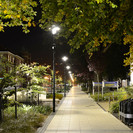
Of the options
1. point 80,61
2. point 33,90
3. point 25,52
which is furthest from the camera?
point 25,52

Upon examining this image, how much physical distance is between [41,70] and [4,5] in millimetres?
9265

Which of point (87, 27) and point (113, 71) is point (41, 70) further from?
point (113, 71)

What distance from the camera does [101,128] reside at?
33.7ft

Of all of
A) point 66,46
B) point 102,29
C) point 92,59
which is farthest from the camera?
point 66,46

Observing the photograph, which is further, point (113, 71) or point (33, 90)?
point (113, 71)

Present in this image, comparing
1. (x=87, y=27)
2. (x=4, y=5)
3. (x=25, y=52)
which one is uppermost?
(x=25, y=52)

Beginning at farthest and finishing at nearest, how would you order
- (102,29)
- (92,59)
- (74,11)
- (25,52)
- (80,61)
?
(25,52) → (80,61) → (92,59) → (102,29) → (74,11)

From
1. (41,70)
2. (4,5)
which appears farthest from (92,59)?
(4,5)

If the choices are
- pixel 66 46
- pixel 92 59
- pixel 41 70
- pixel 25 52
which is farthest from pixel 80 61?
pixel 25 52

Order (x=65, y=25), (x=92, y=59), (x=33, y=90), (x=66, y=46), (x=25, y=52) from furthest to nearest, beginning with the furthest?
(x=25, y=52), (x=66, y=46), (x=92, y=59), (x=33, y=90), (x=65, y=25)

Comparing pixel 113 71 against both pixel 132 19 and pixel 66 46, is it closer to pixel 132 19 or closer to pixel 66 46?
pixel 66 46

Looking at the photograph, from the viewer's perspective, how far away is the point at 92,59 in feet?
A: 99.8

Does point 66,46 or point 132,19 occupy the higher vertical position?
point 66,46

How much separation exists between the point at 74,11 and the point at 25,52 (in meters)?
98.5
